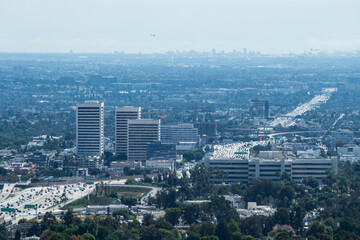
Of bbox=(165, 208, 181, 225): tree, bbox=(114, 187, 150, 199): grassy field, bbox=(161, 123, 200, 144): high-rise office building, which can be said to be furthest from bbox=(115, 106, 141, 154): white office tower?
bbox=(165, 208, 181, 225): tree

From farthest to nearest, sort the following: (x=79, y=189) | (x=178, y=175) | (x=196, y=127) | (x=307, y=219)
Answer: (x=196, y=127), (x=178, y=175), (x=79, y=189), (x=307, y=219)

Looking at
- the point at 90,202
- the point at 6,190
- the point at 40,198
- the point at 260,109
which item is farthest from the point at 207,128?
the point at 90,202

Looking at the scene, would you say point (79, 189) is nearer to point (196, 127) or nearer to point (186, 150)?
point (186, 150)

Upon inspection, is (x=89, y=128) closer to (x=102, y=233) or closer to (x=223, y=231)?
(x=102, y=233)

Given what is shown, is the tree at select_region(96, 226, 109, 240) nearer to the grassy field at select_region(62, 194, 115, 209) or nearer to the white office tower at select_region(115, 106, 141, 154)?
the grassy field at select_region(62, 194, 115, 209)

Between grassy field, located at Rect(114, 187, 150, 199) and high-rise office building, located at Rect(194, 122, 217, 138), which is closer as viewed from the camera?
grassy field, located at Rect(114, 187, 150, 199)

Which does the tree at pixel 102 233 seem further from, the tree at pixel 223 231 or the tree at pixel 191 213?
the tree at pixel 191 213

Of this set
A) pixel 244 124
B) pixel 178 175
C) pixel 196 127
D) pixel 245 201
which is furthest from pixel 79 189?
pixel 244 124
